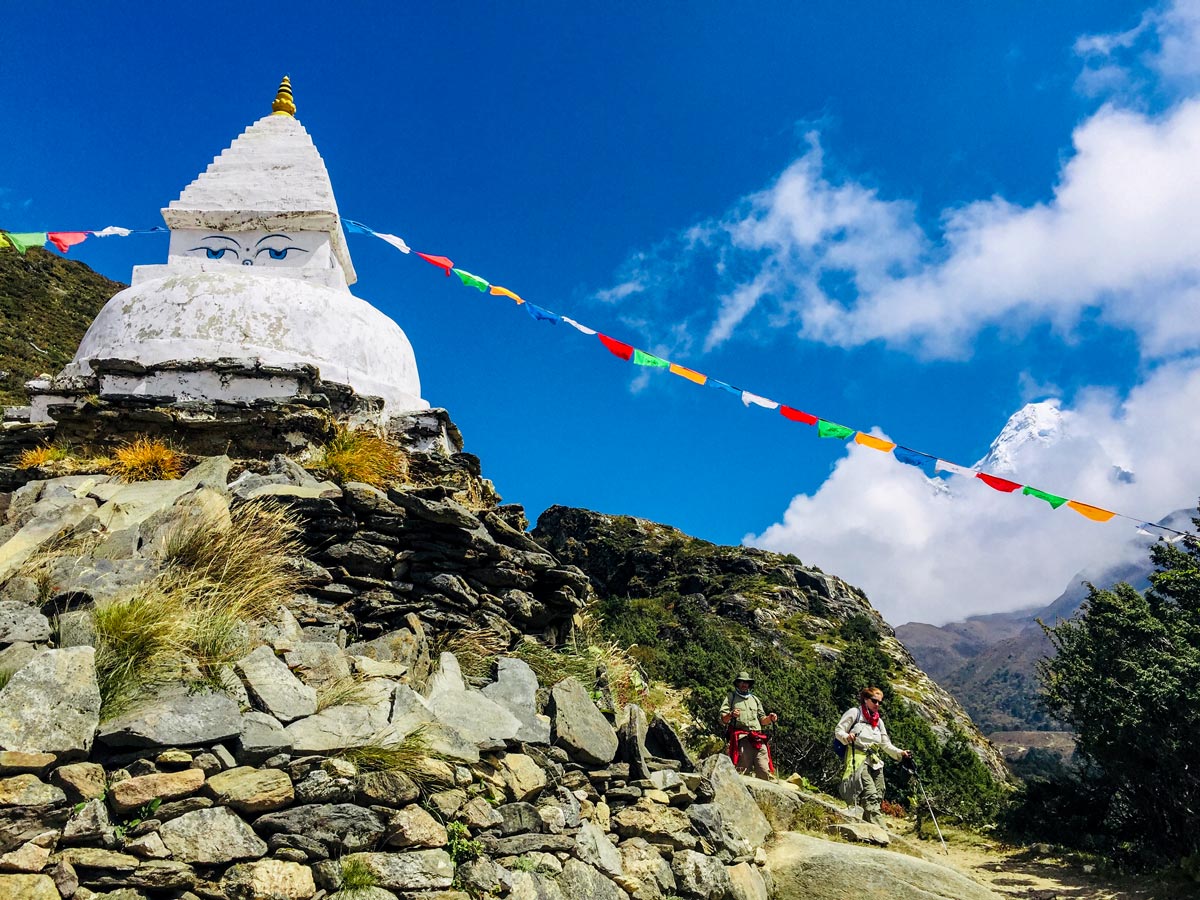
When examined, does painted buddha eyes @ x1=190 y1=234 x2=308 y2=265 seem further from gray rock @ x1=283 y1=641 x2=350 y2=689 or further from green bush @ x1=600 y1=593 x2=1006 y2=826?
gray rock @ x1=283 y1=641 x2=350 y2=689

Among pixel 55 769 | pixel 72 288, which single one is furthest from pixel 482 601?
Result: pixel 72 288

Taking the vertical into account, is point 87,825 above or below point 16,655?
below

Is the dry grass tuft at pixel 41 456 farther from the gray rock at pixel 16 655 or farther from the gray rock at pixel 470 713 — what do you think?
the gray rock at pixel 470 713

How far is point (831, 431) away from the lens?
428 inches

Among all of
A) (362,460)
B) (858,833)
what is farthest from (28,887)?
(858,833)

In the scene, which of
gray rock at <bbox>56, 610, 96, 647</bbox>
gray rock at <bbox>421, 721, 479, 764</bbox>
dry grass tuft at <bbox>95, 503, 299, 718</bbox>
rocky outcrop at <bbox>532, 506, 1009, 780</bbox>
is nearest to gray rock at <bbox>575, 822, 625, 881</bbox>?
gray rock at <bbox>421, 721, 479, 764</bbox>

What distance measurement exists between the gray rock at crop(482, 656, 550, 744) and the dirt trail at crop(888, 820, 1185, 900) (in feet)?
14.4

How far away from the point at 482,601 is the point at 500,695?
51.2 inches

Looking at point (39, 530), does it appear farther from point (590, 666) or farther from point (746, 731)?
point (746, 731)

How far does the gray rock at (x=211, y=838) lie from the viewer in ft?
12.0

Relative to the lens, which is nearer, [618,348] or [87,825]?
[87,825]

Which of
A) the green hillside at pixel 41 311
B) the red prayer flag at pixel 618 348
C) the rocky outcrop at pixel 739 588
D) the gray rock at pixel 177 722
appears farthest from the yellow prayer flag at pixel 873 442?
the rocky outcrop at pixel 739 588

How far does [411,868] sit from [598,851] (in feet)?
4.66

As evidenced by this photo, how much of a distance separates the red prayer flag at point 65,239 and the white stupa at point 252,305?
3.85 feet
